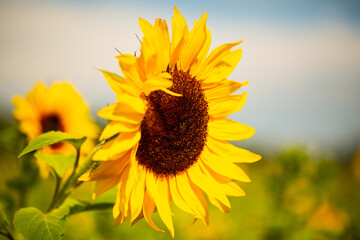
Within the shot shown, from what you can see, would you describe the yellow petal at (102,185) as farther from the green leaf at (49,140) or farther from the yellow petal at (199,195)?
the yellow petal at (199,195)

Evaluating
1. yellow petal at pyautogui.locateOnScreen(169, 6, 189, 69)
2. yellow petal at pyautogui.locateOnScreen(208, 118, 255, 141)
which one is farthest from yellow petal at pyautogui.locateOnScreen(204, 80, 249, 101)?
yellow petal at pyautogui.locateOnScreen(169, 6, 189, 69)

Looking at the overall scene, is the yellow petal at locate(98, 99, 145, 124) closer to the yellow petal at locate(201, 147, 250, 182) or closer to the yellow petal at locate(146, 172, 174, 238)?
the yellow petal at locate(146, 172, 174, 238)

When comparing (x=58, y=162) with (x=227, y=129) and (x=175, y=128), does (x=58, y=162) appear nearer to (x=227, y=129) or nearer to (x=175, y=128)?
(x=175, y=128)

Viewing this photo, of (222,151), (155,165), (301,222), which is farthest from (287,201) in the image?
(155,165)

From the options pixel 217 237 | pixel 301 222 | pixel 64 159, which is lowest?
pixel 217 237

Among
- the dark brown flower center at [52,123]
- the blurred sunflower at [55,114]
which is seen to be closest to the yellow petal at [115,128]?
the blurred sunflower at [55,114]

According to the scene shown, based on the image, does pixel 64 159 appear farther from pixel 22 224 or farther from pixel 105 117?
pixel 105 117

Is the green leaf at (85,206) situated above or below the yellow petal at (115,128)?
below

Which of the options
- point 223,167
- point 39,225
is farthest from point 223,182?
point 39,225
